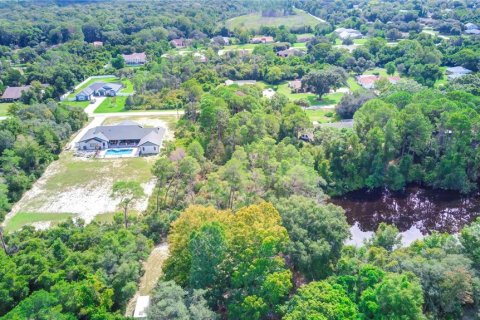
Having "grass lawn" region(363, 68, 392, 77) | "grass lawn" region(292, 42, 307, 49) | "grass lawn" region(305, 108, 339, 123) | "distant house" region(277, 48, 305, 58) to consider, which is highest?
"grass lawn" region(305, 108, 339, 123)

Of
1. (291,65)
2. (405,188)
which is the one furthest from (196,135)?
(291,65)

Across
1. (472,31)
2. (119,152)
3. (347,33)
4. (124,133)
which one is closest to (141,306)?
(119,152)

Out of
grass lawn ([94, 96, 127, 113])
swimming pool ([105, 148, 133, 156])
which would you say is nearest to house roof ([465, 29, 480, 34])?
grass lawn ([94, 96, 127, 113])

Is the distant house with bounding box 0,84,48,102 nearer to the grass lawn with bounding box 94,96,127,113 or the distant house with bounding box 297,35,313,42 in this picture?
the grass lawn with bounding box 94,96,127,113

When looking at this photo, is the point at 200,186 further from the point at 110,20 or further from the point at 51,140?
the point at 110,20

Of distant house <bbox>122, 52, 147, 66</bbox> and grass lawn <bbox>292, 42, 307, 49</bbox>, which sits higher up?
distant house <bbox>122, 52, 147, 66</bbox>

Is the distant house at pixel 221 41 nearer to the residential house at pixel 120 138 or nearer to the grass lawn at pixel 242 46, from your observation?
the grass lawn at pixel 242 46
